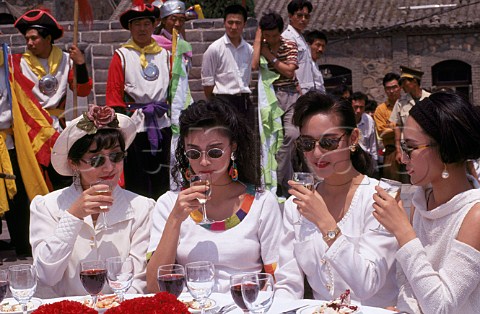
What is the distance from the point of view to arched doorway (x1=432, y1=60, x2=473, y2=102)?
83.4 ft

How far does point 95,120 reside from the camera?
146 inches

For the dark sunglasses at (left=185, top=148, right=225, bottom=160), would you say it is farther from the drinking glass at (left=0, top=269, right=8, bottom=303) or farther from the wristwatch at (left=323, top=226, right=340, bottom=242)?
the drinking glass at (left=0, top=269, right=8, bottom=303)

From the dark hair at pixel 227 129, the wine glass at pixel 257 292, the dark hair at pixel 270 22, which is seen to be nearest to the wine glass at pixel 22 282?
the wine glass at pixel 257 292

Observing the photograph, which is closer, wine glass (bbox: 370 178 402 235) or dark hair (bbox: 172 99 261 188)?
wine glass (bbox: 370 178 402 235)

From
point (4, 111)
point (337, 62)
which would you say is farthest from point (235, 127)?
point (337, 62)

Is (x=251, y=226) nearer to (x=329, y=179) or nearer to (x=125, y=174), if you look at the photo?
(x=329, y=179)

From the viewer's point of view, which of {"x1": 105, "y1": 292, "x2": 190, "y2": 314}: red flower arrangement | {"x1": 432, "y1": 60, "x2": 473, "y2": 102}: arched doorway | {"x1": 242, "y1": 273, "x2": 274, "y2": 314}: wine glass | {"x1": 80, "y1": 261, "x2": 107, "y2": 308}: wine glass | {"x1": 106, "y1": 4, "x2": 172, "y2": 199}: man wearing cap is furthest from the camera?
{"x1": 432, "y1": 60, "x2": 473, "y2": 102}: arched doorway

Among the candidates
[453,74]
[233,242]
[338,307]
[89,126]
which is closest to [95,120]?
[89,126]

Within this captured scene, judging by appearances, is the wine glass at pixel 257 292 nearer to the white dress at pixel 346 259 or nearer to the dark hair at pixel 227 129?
the white dress at pixel 346 259

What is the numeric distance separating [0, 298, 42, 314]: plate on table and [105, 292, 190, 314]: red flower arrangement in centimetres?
70

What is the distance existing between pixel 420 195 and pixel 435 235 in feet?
0.69

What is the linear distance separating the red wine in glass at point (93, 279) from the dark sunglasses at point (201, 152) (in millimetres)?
941

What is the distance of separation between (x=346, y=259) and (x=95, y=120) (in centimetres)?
144

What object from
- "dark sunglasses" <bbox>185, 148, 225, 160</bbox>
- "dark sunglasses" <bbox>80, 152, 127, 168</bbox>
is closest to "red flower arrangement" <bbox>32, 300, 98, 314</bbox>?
"dark sunglasses" <bbox>185, 148, 225, 160</bbox>
